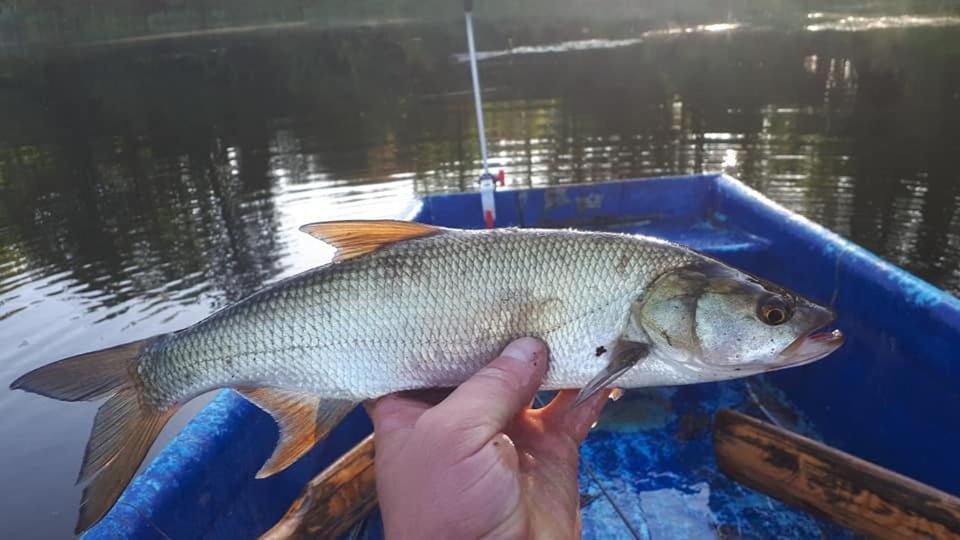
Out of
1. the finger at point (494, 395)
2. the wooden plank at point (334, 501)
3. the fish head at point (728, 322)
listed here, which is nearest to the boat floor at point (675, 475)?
the wooden plank at point (334, 501)

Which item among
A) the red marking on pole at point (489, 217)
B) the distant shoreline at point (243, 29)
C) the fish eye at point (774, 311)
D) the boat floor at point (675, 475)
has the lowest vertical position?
the boat floor at point (675, 475)

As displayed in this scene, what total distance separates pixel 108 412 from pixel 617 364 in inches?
84.3

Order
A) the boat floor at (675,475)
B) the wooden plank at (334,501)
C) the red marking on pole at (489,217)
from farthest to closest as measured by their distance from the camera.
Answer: the red marking on pole at (489,217), the boat floor at (675,475), the wooden plank at (334,501)

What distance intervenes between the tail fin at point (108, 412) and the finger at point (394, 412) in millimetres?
867

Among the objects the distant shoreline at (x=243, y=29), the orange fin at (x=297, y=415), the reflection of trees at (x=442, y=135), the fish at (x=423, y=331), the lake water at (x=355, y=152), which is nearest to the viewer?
the fish at (x=423, y=331)

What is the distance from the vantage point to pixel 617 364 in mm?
2723

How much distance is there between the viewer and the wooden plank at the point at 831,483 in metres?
3.07

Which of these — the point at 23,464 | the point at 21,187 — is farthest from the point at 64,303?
the point at 21,187

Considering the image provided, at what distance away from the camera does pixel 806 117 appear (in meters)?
19.4

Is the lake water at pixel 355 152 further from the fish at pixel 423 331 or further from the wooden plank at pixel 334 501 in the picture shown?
the fish at pixel 423 331

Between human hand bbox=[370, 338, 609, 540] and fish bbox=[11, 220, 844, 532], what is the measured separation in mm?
191

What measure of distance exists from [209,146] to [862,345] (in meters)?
19.8

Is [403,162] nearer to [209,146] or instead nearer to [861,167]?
[209,146]

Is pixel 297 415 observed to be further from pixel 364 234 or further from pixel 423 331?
pixel 364 234
